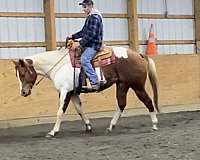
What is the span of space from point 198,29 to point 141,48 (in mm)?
1899

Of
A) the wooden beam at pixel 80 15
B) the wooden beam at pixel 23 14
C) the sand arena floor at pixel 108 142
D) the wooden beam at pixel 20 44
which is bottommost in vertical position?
the sand arena floor at pixel 108 142

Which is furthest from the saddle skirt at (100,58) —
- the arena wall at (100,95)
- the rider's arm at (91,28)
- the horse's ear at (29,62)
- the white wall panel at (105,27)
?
the white wall panel at (105,27)

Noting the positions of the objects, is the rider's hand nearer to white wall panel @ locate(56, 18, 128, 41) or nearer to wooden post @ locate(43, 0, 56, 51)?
wooden post @ locate(43, 0, 56, 51)

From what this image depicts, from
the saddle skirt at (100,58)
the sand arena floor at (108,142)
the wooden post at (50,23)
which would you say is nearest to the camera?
the sand arena floor at (108,142)

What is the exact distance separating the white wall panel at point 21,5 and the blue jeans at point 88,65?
139 inches

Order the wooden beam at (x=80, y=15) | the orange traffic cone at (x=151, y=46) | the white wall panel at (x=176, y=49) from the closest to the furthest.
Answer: the wooden beam at (x=80, y=15) < the orange traffic cone at (x=151, y=46) < the white wall panel at (x=176, y=49)

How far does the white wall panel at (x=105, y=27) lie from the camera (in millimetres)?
15000

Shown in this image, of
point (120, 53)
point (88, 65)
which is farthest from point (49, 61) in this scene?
point (120, 53)

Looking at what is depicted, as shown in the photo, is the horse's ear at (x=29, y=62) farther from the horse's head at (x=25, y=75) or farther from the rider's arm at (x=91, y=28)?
the rider's arm at (x=91, y=28)

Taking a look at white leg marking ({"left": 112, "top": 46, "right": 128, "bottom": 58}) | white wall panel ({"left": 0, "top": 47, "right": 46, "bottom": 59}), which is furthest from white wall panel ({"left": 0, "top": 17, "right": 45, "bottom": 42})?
white leg marking ({"left": 112, "top": 46, "right": 128, "bottom": 58})

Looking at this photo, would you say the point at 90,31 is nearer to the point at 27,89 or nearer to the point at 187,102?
the point at 27,89

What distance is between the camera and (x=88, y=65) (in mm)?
11211

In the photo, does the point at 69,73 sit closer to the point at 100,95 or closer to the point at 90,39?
the point at 90,39

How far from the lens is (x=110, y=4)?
51.8 ft
